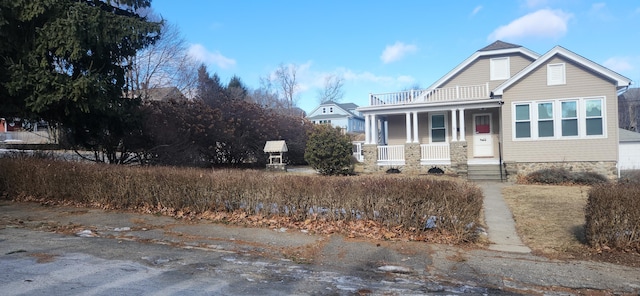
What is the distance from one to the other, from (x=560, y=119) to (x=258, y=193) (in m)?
14.5

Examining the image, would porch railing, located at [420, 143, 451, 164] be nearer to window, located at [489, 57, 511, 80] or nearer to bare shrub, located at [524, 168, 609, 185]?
bare shrub, located at [524, 168, 609, 185]

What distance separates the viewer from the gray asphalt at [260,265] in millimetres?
4602

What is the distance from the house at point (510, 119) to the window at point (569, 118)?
1.4 inches

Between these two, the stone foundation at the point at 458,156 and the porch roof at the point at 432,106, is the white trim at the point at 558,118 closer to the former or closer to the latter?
the porch roof at the point at 432,106

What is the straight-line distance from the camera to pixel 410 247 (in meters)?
6.48

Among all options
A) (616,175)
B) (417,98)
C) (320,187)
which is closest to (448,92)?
(417,98)

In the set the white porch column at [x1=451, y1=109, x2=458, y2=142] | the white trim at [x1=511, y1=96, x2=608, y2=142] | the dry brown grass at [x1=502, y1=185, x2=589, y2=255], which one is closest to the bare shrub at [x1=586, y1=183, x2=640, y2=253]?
the dry brown grass at [x1=502, y1=185, x2=589, y2=255]

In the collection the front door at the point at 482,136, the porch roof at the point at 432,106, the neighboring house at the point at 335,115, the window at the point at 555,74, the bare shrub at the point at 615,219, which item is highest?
the neighboring house at the point at 335,115

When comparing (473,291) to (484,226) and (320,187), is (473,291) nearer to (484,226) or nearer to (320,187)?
(320,187)

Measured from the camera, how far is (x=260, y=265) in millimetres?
5504

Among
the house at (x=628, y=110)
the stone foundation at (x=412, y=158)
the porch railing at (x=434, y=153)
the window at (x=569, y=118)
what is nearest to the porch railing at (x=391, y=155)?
the stone foundation at (x=412, y=158)

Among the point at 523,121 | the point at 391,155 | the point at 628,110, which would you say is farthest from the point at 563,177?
the point at 628,110

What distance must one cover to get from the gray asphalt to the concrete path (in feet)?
0.18

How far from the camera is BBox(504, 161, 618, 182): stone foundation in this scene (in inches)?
649
